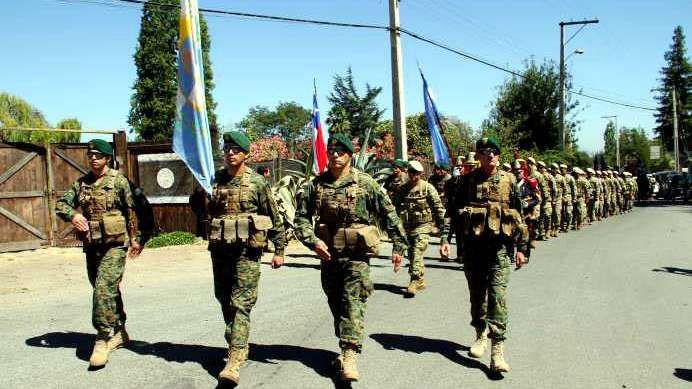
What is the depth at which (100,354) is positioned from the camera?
5.34 meters

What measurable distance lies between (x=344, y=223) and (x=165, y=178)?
37.1 feet

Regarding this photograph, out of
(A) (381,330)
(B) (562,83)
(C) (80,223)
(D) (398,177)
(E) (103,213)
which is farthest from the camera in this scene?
(B) (562,83)

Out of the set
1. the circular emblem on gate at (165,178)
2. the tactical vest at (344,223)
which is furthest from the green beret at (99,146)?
the circular emblem on gate at (165,178)

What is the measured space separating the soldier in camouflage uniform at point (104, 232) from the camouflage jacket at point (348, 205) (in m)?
1.67

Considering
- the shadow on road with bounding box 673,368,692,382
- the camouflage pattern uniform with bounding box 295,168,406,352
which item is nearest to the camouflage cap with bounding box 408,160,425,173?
the camouflage pattern uniform with bounding box 295,168,406,352

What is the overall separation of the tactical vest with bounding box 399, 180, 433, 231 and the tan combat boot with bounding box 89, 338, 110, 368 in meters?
4.53

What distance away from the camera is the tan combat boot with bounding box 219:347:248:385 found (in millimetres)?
4652

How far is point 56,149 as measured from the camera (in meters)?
14.1

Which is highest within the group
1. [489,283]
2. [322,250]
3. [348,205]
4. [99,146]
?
[99,146]

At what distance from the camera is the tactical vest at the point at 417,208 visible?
8641mm

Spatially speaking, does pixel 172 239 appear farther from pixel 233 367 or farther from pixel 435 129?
pixel 233 367

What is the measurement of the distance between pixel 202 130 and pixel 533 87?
3166 centimetres

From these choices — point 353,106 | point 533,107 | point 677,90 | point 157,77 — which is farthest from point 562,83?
point 677,90

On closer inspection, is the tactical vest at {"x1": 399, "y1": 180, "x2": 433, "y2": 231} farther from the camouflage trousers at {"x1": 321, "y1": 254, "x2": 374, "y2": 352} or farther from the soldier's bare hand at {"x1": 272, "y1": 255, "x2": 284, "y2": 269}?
the soldier's bare hand at {"x1": 272, "y1": 255, "x2": 284, "y2": 269}
